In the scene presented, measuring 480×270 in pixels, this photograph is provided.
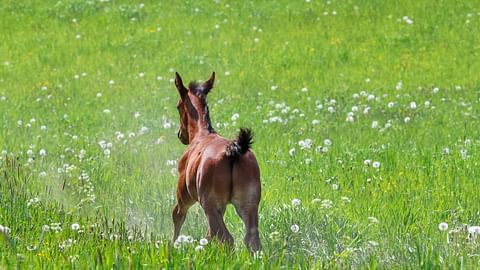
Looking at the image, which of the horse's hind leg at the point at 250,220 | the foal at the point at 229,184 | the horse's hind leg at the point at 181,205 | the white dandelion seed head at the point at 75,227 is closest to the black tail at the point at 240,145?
the foal at the point at 229,184

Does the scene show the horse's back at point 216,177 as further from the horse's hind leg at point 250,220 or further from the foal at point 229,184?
the horse's hind leg at point 250,220

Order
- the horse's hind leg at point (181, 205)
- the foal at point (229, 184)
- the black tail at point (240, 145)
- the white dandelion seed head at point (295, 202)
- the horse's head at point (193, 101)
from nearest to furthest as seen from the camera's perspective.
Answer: the black tail at point (240, 145), the foal at point (229, 184), the horse's hind leg at point (181, 205), the white dandelion seed head at point (295, 202), the horse's head at point (193, 101)

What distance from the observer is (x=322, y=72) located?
1839 cm

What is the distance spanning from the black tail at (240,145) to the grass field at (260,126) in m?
0.70

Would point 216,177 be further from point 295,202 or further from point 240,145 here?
point 295,202

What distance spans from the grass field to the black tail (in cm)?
70

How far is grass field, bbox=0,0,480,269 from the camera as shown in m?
6.94

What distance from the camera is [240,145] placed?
22.7ft

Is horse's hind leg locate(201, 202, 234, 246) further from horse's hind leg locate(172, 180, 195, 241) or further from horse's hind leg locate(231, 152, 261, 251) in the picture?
horse's hind leg locate(172, 180, 195, 241)

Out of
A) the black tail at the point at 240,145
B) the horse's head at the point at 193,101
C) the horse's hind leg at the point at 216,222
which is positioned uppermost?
the horse's head at the point at 193,101

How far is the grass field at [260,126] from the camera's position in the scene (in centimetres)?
694

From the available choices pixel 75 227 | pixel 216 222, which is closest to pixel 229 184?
pixel 216 222

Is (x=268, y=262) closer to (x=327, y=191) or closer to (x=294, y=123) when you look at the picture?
(x=327, y=191)

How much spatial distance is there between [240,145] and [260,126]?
681cm
